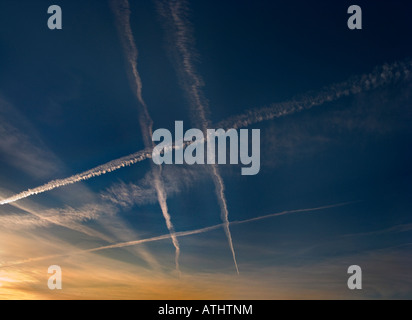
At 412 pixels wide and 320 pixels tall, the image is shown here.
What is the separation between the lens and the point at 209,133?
9469 millimetres
